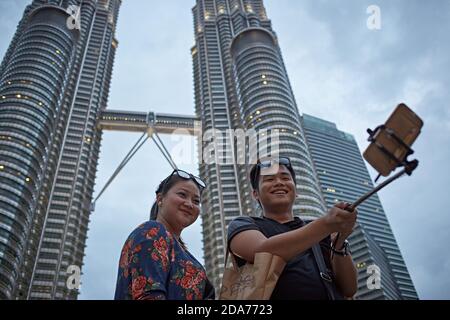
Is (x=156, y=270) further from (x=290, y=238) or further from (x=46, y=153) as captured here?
(x=46, y=153)

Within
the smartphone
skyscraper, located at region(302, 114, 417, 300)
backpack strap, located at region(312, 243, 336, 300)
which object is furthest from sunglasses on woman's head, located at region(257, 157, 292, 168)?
skyscraper, located at region(302, 114, 417, 300)

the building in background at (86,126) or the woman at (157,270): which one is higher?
the building in background at (86,126)

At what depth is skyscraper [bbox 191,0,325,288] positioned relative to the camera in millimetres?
73500

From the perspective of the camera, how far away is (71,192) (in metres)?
85.8

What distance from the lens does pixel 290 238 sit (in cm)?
250

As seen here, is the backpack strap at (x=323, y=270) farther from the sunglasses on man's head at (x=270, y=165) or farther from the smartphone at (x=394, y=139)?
the smartphone at (x=394, y=139)

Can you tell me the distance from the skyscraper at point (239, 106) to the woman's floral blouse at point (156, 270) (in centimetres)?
6061

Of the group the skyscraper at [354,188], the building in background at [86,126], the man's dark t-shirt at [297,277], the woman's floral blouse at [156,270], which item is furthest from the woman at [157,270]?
the skyscraper at [354,188]

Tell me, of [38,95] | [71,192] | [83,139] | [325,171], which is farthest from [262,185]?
[325,171]

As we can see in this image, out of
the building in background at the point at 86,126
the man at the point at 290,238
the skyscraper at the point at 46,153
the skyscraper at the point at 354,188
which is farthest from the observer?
the skyscraper at the point at 354,188

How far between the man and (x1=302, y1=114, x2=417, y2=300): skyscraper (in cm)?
12095

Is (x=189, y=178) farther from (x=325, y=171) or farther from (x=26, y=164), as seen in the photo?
(x=325, y=171)

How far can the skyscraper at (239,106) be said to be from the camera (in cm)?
7350

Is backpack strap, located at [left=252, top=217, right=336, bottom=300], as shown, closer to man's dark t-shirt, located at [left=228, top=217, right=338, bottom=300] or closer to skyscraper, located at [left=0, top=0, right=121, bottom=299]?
man's dark t-shirt, located at [left=228, top=217, right=338, bottom=300]
